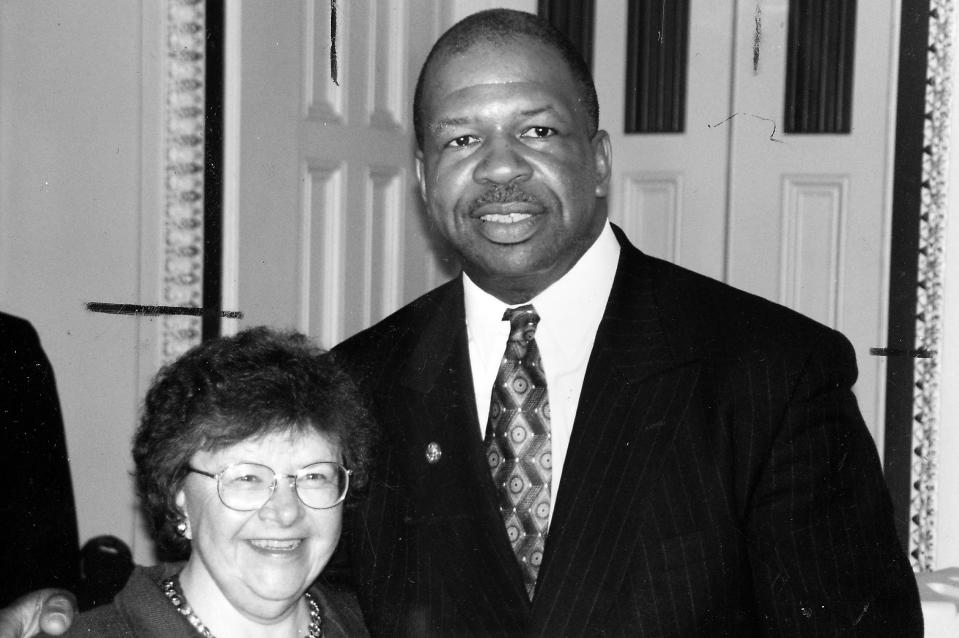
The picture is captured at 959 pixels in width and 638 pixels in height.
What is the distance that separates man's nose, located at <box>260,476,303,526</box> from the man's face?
1.56ft

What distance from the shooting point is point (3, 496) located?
185 cm

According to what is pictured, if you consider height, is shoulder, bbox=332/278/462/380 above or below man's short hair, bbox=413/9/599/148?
below

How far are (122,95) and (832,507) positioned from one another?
2.05 m

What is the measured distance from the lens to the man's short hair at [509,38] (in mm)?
1793

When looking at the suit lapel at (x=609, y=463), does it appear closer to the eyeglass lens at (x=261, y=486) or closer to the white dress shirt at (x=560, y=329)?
the white dress shirt at (x=560, y=329)

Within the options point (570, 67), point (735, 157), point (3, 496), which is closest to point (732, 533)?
point (570, 67)

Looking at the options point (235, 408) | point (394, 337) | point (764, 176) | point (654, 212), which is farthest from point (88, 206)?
point (764, 176)

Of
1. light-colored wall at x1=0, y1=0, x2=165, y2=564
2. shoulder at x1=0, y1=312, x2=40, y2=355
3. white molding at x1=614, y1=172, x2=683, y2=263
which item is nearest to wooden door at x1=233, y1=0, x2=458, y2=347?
light-colored wall at x1=0, y1=0, x2=165, y2=564

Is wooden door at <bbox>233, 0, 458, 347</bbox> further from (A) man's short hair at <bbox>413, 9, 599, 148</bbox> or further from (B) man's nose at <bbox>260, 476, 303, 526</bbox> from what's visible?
(B) man's nose at <bbox>260, 476, 303, 526</bbox>

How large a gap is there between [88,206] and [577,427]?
1.72m

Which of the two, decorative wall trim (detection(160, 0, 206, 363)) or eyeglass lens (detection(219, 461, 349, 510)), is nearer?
eyeglass lens (detection(219, 461, 349, 510))

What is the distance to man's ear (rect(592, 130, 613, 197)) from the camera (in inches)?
73.8

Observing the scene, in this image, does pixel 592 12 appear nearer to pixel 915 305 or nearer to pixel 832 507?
pixel 915 305

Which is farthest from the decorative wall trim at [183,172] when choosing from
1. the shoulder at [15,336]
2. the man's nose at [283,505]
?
the man's nose at [283,505]
